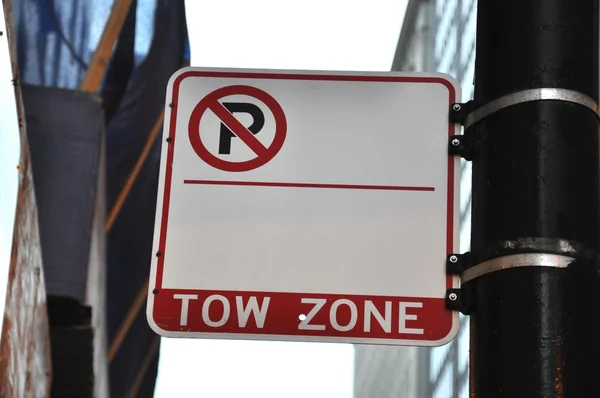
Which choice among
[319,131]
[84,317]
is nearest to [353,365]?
[84,317]

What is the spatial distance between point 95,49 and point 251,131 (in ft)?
33.5

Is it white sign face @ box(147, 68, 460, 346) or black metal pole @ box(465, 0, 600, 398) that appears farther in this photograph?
white sign face @ box(147, 68, 460, 346)

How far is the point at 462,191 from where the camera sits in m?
51.1

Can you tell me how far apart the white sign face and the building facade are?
A: 40.7 metres

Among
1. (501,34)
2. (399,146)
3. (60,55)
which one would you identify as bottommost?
(399,146)

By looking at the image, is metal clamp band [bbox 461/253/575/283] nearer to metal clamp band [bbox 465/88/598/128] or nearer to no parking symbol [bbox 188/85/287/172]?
metal clamp band [bbox 465/88/598/128]

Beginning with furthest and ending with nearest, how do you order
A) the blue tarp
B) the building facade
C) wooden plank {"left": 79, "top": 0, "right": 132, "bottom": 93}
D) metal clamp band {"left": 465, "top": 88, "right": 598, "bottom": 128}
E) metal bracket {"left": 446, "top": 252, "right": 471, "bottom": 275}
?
the building facade
wooden plank {"left": 79, "top": 0, "right": 132, "bottom": 93}
the blue tarp
metal bracket {"left": 446, "top": 252, "right": 471, "bottom": 275}
metal clamp band {"left": 465, "top": 88, "right": 598, "bottom": 128}

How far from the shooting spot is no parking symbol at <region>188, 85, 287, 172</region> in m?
3.38

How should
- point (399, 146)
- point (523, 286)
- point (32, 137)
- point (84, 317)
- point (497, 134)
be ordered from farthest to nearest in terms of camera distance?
point (84, 317), point (32, 137), point (399, 146), point (497, 134), point (523, 286)

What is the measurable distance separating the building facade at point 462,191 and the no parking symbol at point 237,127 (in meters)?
40.7

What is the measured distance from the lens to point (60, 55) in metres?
12.8

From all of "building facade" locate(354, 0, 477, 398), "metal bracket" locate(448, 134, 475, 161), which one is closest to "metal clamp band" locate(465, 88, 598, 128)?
"metal bracket" locate(448, 134, 475, 161)

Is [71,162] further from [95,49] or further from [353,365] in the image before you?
[353,365]

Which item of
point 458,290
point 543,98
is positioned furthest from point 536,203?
point 458,290
